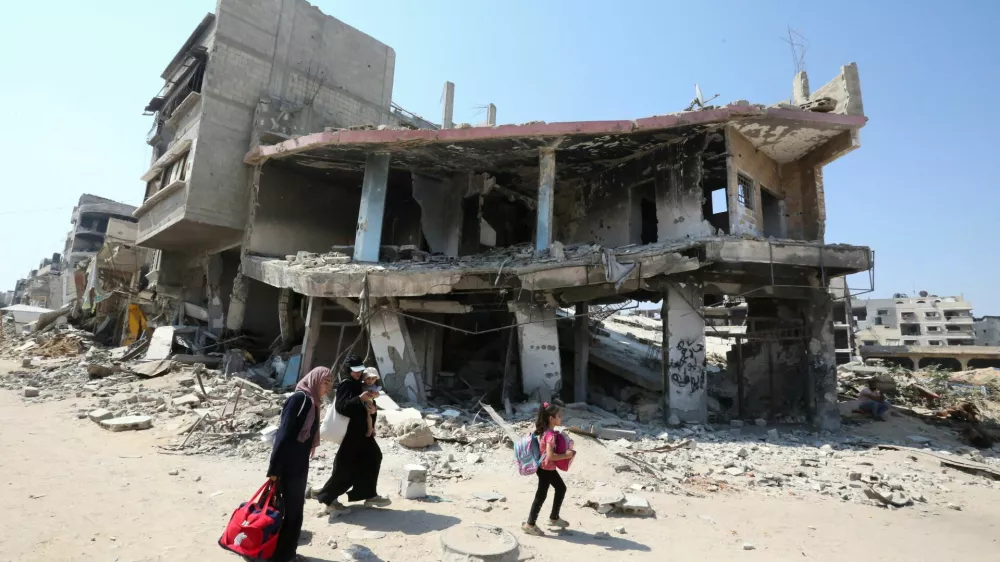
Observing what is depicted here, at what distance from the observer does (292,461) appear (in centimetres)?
345

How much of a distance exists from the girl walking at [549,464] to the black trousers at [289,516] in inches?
68.9

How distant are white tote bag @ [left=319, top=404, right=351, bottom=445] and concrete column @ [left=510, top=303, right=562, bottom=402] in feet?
20.0

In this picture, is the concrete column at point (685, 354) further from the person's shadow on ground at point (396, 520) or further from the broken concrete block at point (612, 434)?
the person's shadow on ground at point (396, 520)

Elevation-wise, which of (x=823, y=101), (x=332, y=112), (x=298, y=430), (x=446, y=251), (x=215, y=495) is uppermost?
(x=332, y=112)

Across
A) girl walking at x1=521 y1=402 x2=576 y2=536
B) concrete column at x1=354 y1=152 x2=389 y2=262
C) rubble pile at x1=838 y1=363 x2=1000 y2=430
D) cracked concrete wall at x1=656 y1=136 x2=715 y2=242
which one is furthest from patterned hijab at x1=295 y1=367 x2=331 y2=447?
rubble pile at x1=838 y1=363 x2=1000 y2=430

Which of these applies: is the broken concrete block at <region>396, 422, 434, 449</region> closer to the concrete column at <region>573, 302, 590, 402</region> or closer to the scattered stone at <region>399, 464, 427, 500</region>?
the scattered stone at <region>399, 464, 427, 500</region>

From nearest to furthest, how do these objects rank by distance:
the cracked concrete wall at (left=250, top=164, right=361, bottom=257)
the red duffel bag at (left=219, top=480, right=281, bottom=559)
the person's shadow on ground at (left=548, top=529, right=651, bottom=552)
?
1. the red duffel bag at (left=219, top=480, right=281, bottom=559)
2. the person's shadow on ground at (left=548, top=529, right=651, bottom=552)
3. the cracked concrete wall at (left=250, top=164, right=361, bottom=257)

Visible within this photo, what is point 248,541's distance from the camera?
325cm

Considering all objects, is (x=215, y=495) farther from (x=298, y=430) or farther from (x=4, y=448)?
(x=4, y=448)

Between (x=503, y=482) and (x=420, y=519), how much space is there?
1640 millimetres

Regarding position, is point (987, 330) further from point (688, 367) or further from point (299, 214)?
point (299, 214)

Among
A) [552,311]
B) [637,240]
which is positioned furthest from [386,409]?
[637,240]

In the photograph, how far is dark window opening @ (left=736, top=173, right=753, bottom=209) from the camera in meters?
10.9

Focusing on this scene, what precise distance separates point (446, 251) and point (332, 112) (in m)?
6.41
